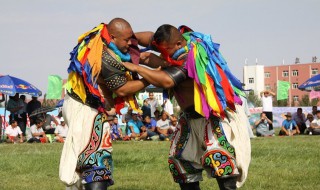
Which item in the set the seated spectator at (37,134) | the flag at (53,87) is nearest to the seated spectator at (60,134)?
the seated spectator at (37,134)

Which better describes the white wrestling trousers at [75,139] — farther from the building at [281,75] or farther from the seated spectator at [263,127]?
the building at [281,75]

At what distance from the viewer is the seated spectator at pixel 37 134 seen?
19703mm

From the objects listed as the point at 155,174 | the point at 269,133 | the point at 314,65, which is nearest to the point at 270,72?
the point at 314,65

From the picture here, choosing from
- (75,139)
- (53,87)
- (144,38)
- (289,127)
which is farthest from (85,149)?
(53,87)

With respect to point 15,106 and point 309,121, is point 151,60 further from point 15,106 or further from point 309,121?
point 309,121

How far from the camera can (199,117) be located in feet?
19.0

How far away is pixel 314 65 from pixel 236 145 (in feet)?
334

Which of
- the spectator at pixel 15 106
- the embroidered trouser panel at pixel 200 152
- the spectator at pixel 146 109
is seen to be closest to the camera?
the embroidered trouser panel at pixel 200 152

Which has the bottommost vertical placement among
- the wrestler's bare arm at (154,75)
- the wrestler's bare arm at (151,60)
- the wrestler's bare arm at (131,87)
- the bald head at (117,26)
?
the wrestler's bare arm at (131,87)

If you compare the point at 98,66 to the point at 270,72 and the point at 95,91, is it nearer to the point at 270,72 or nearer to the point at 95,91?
the point at 95,91

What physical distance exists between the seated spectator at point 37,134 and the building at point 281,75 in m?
86.8

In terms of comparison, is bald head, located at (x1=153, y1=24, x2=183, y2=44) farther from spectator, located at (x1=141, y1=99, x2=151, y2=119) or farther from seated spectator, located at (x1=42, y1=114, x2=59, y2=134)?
seated spectator, located at (x1=42, y1=114, x2=59, y2=134)

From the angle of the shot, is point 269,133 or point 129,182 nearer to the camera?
point 129,182

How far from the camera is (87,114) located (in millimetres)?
5438
